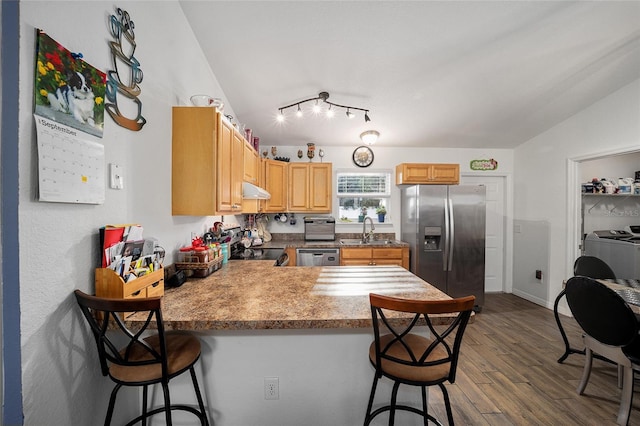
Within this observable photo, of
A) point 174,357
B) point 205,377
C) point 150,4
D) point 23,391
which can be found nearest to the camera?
point 23,391

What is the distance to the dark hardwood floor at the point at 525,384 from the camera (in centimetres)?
174

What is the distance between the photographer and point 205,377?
1.36 m

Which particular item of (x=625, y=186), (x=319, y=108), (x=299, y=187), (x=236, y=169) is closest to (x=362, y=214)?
(x=299, y=187)

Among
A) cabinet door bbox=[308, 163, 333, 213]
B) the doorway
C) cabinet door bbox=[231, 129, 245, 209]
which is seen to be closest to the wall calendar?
cabinet door bbox=[231, 129, 245, 209]

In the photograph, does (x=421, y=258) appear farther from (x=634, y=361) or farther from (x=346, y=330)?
(x=346, y=330)

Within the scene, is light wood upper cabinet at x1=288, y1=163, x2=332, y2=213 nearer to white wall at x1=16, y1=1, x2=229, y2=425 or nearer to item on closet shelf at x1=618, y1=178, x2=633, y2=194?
white wall at x1=16, y1=1, x2=229, y2=425

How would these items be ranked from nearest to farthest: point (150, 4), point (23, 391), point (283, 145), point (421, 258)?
point (23, 391) → point (150, 4) → point (421, 258) → point (283, 145)

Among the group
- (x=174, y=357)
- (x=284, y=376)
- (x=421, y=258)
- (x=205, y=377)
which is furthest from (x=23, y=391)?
(x=421, y=258)

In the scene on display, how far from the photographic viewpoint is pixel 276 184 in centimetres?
386

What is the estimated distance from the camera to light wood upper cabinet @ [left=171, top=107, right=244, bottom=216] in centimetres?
173

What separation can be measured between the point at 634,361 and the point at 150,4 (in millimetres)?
3815

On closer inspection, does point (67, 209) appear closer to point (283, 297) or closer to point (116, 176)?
point (116, 176)

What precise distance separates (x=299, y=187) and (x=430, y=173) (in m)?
2.05

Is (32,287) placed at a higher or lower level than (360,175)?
lower
